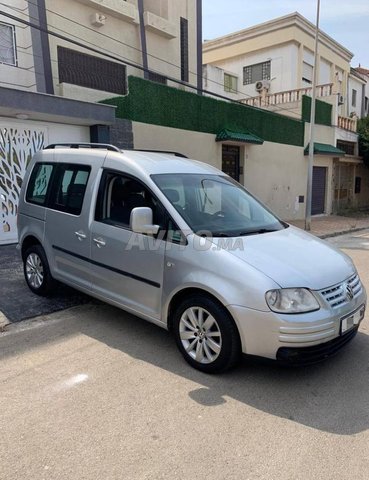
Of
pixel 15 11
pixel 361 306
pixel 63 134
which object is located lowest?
pixel 361 306

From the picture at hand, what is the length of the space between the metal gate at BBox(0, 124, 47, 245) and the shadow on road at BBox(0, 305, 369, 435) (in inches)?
193

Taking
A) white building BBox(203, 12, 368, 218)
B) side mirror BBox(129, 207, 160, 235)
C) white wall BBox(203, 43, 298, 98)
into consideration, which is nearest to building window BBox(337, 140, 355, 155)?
white building BBox(203, 12, 368, 218)

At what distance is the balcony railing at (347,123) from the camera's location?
65.1ft

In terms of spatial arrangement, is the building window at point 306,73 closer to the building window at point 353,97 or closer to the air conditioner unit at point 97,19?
the building window at point 353,97

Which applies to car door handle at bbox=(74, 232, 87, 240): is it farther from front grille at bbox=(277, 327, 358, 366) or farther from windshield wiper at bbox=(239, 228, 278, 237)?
front grille at bbox=(277, 327, 358, 366)

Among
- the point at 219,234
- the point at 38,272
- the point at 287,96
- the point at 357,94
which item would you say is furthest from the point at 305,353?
the point at 357,94

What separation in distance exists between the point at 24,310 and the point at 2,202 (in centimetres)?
451

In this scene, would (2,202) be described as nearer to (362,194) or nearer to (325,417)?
(325,417)

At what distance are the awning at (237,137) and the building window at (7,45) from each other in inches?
254

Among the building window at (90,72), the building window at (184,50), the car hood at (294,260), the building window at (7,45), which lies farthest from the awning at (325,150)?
the car hood at (294,260)

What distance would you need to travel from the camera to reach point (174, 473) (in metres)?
2.37

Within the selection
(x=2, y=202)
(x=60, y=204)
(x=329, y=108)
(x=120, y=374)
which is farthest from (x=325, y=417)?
(x=329, y=108)

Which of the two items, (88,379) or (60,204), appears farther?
(60,204)

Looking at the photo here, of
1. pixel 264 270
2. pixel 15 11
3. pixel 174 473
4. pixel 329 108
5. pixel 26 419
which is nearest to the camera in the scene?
pixel 174 473
